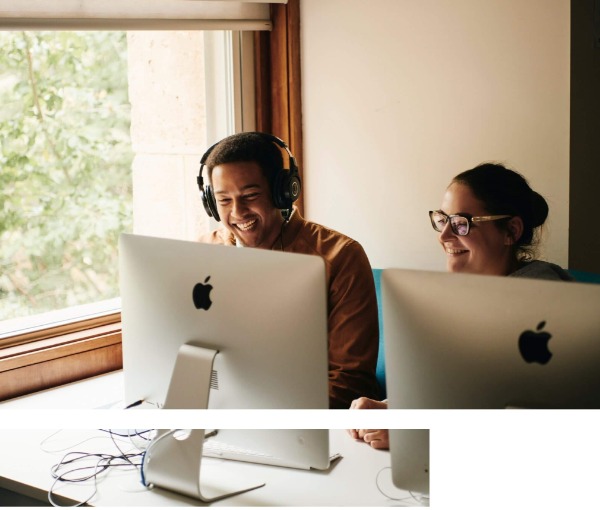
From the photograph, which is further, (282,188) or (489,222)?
(282,188)

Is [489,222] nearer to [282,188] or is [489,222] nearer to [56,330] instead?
[282,188]

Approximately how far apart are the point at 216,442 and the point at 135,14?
4.84 ft

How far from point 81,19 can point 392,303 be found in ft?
5.10

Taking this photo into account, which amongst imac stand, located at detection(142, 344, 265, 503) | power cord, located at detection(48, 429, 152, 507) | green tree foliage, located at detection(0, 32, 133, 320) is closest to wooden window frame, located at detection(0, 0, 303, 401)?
green tree foliage, located at detection(0, 32, 133, 320)

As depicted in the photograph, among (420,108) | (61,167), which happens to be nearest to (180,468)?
(61,167)

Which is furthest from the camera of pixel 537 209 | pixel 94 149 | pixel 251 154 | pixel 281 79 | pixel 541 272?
pixel 281 79

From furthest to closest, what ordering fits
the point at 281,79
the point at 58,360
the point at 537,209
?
the point at 281,79 → the point at 58,360 → the point at 537,209

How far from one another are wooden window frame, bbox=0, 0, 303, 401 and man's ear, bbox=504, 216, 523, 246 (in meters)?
1.13

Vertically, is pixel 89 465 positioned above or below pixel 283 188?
below

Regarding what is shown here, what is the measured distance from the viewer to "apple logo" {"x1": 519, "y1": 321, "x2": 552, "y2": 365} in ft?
3.66

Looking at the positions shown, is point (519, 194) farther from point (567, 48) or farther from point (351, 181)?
point (351, 181)

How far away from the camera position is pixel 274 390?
1.38 meters

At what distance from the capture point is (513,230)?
6.22ft

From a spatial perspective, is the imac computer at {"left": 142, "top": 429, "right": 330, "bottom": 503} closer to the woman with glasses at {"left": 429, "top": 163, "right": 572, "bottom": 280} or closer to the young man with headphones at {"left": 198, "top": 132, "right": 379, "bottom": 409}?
the young man with headphones at {"left": 198, "top": 132, "right": 379, "bottom": 409}
